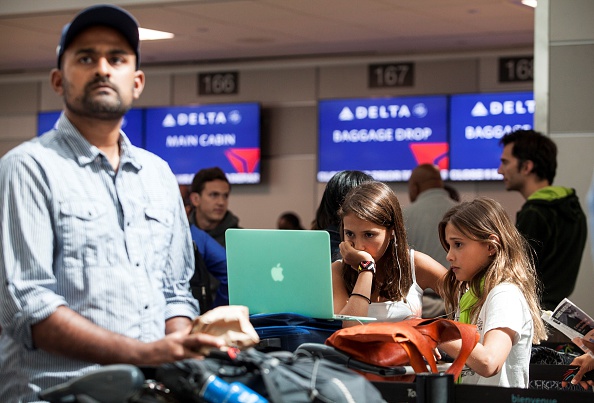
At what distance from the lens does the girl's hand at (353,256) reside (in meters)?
3.09

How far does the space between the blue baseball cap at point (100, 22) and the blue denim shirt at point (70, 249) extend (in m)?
0.19

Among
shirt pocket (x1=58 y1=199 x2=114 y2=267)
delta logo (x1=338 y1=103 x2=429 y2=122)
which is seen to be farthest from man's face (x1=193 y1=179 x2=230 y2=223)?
shirt pocket (x1=58 y1=199 x2=114 y2=267)

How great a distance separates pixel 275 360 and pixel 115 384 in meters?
0.29

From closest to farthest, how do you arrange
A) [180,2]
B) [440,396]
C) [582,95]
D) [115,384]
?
[115,384]
[440,396]
[582,95]
[180,2]

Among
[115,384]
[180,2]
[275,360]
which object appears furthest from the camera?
[180,2]

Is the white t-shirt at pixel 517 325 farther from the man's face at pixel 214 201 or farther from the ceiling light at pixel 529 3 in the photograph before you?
the ceiling light at pixel 529 3

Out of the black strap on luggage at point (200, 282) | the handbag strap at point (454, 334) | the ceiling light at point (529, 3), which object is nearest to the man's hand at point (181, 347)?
the handbag strap at point (454, 334)

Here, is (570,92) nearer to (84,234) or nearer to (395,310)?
(395,310)

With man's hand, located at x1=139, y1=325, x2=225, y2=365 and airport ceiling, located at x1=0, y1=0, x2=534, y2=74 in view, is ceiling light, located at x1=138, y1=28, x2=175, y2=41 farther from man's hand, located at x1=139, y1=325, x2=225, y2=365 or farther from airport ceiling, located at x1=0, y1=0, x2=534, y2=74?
man's hand, located at x1=139, y1=325, x2=225, y2=365

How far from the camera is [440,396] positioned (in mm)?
2154

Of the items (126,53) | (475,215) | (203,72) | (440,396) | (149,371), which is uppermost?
(203,72)

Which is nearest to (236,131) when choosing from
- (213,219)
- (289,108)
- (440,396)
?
(289,108)

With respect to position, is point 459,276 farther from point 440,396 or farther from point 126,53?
point 126,53

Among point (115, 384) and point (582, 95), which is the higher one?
point (582, 95)
